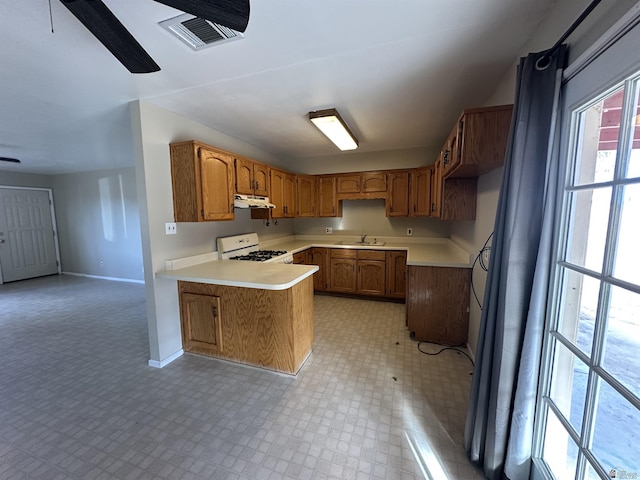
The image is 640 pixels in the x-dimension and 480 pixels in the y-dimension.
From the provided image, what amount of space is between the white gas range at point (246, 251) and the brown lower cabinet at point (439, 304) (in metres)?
1.63

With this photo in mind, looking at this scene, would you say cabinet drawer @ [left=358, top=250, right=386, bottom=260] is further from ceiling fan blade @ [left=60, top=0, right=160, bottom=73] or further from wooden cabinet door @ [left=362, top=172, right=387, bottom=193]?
ceiling fan blade @ [left=60, top=0, right=160, bottom=73]

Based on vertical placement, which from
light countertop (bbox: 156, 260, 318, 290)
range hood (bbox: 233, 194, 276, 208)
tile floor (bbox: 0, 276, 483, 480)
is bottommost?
tile floor (bbox: 0, 276, 483, 480)

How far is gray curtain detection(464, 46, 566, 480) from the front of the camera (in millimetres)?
1057

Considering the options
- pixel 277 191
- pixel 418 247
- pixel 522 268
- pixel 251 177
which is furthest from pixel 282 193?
pixel 522 268

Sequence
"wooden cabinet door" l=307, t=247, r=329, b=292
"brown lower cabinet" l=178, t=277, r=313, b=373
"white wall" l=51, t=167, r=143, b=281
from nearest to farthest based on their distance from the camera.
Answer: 1. "brown lower cabinet" l=178, t=277, r=313, b=373
2. "wooden cabinet door" l=307, t=247, r=329, b=292
3. "white wall" l=51, t=167, r=143, b=281

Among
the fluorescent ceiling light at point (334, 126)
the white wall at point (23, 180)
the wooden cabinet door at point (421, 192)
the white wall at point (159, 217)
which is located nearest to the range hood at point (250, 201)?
the white wall at point (159, 217)

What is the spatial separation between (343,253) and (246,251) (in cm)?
153

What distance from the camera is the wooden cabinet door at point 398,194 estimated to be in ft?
12.6

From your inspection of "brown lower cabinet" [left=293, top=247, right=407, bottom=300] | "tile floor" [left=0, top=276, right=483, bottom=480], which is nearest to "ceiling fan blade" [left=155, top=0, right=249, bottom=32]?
"tile floor" [left=0, top=276, right=483, bottom=480]

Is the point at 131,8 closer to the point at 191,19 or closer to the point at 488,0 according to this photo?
the point at 191,19

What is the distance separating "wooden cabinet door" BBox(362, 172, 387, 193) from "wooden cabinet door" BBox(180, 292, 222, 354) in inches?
111

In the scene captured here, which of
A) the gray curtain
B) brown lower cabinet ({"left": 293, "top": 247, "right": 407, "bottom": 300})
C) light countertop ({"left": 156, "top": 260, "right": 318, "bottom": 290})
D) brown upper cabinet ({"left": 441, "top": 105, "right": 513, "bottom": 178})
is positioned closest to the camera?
the gray curtain

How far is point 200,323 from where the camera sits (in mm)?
2426

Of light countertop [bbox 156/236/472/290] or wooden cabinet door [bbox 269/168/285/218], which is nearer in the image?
light countertop [bbox 156/236/472/290]
